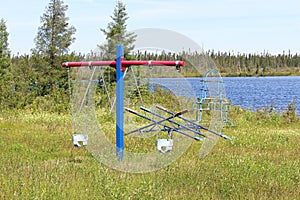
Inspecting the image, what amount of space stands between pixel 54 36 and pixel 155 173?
32.7m

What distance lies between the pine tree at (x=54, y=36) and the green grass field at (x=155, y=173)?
25738 millimetres

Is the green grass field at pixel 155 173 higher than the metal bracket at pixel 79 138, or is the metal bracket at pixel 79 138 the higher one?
the metal bracket at pixel 79 138

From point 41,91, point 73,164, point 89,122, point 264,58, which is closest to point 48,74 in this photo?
point 41,91

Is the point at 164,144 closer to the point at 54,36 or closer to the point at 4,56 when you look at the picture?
the point at 54,36

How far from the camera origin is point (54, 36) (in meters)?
39.6

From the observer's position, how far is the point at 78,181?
24.3 feet

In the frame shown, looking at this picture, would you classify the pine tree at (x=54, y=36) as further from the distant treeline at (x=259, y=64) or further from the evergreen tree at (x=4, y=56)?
the distant treeline at (x=259, y=64)

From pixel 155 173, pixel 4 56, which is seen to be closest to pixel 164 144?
pixel 155 173

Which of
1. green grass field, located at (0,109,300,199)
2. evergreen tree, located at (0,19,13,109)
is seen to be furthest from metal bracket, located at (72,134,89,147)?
evergreen tree, located at (0,19,13,109)

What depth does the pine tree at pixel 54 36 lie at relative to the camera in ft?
127

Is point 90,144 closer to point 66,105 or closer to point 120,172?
point 120,172

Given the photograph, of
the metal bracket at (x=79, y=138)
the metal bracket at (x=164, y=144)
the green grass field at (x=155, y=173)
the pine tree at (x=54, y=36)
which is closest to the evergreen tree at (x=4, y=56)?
the pine tree at (x=54, y=36)

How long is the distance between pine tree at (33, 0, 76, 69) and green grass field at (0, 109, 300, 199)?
25.7m

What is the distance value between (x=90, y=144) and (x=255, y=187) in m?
4.01
